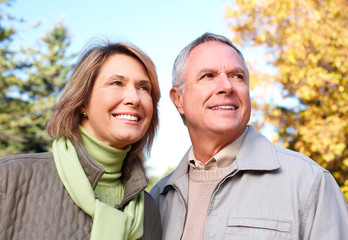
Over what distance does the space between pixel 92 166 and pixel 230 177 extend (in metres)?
0.91

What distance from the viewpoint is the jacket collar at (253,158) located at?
98.1 inches

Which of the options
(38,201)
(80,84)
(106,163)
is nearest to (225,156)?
(106,163)

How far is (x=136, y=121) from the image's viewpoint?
8.10 feet

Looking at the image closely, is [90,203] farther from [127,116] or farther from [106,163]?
[127,116]

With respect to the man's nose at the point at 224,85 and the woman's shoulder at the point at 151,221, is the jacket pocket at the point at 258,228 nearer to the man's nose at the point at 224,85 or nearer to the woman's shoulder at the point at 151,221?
the woman's shoulder at the point at 151,221

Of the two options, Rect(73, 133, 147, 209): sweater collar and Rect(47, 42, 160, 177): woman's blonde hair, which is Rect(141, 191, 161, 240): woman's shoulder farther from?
Rect(47, 42, 160, 177): woman's blonde hair

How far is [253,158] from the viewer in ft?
8.46

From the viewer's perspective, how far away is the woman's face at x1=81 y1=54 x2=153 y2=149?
2387 mm

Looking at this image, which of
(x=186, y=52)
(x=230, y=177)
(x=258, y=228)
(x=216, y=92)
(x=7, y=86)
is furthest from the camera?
(x=7, y=86)

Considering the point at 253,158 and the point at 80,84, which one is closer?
the point at 80,84

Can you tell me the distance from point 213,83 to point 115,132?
884 millimetres

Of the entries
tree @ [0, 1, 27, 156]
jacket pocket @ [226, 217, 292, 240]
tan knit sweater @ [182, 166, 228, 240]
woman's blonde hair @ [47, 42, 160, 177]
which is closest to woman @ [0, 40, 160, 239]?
woman's blonde hair @ [47, 42, 160, 177]

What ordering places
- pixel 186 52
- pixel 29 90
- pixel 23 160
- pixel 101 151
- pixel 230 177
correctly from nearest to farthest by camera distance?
pixel 23 160 < pixel 101 151 < pixel 230 177 < pixel 186 52 < pixel 29 90

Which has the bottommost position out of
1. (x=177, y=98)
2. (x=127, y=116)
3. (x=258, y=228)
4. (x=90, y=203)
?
(x=258, y=228)
